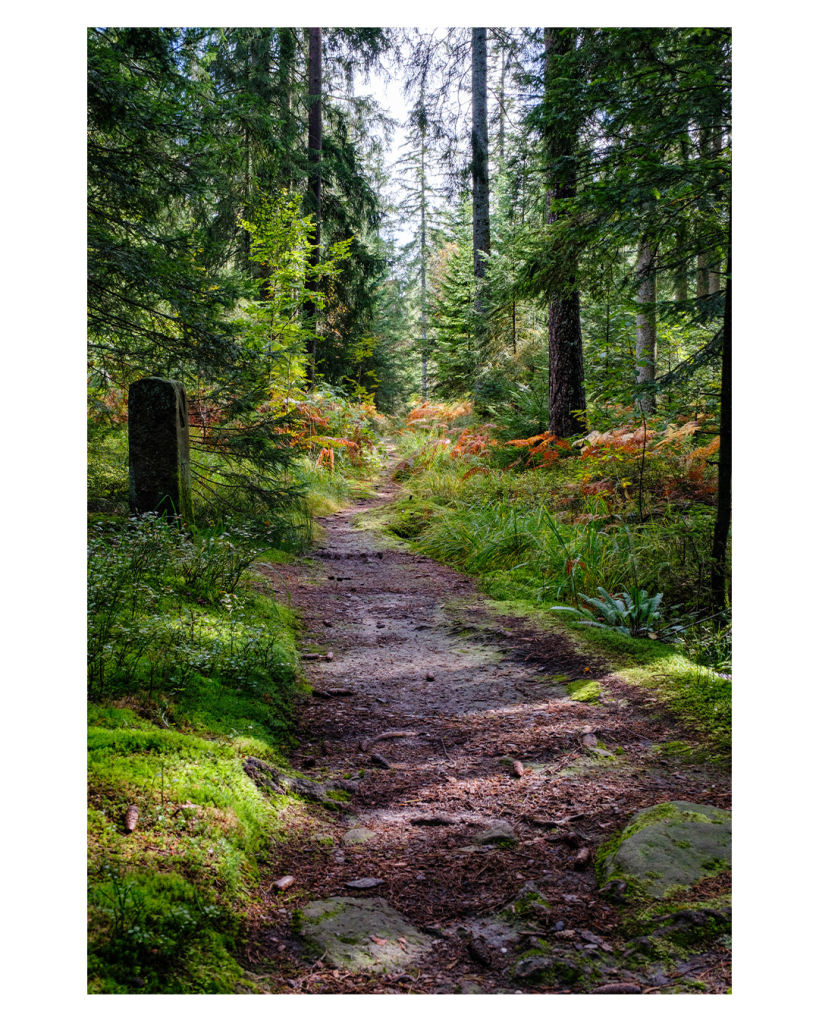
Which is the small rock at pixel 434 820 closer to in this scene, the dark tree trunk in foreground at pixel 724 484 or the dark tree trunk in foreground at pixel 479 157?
the dark tree trunk in foreground at pixel 724 484

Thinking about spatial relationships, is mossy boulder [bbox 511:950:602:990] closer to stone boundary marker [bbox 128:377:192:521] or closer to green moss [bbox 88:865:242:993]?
green moss [bbox 88:865:242:993]

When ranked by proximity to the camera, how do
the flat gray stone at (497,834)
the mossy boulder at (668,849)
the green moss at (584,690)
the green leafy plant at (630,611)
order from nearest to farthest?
the mossy boulder at (668,849)
the flat gray stone at (497,834)
the green moss at (584,690)
the green leafy plant at (630,611)

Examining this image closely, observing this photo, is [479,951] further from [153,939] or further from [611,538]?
[611,538]

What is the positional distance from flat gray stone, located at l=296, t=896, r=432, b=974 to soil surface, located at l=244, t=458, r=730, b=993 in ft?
0.12

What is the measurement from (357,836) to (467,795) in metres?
0.54

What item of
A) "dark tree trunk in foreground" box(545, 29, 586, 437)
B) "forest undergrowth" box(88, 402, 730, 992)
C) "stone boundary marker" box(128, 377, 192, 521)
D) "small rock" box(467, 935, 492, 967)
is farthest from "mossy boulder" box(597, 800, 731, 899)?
"dark tree trunk in foreground" box(545, 29, 586, 437)

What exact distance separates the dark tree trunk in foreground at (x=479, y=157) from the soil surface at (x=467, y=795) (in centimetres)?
1030

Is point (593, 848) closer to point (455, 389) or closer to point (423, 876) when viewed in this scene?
point (423, 876)

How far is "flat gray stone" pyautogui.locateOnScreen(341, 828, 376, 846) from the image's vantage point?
233 cm

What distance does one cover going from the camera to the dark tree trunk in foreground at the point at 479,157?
42.4 ft

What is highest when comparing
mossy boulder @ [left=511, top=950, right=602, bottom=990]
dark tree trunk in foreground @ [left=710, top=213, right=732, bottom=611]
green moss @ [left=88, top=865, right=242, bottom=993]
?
dark tree trunk in foreground @ [left=710, top=213, right=732, bottom=611]

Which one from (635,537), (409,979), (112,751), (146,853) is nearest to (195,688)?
(112,751)

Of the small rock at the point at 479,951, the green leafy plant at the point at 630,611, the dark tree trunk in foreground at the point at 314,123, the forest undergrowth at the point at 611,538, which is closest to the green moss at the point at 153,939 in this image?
the small rock at the point at 479,951

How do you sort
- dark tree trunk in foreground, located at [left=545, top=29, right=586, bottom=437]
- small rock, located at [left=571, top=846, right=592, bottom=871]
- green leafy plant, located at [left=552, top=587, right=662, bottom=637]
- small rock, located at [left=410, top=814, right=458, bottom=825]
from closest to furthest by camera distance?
1. small rock, located at [left=571, top=846, right=592, bottom=871]
2. small rock, located at [left=410, top=814, right=458, bottom=825]
3. green leafy plant, located at [left=552, top=587, right=662, bottom=637]
4. dark tree trunk in foreground, located at [left=545, top=29, right=586, bottom=437]
